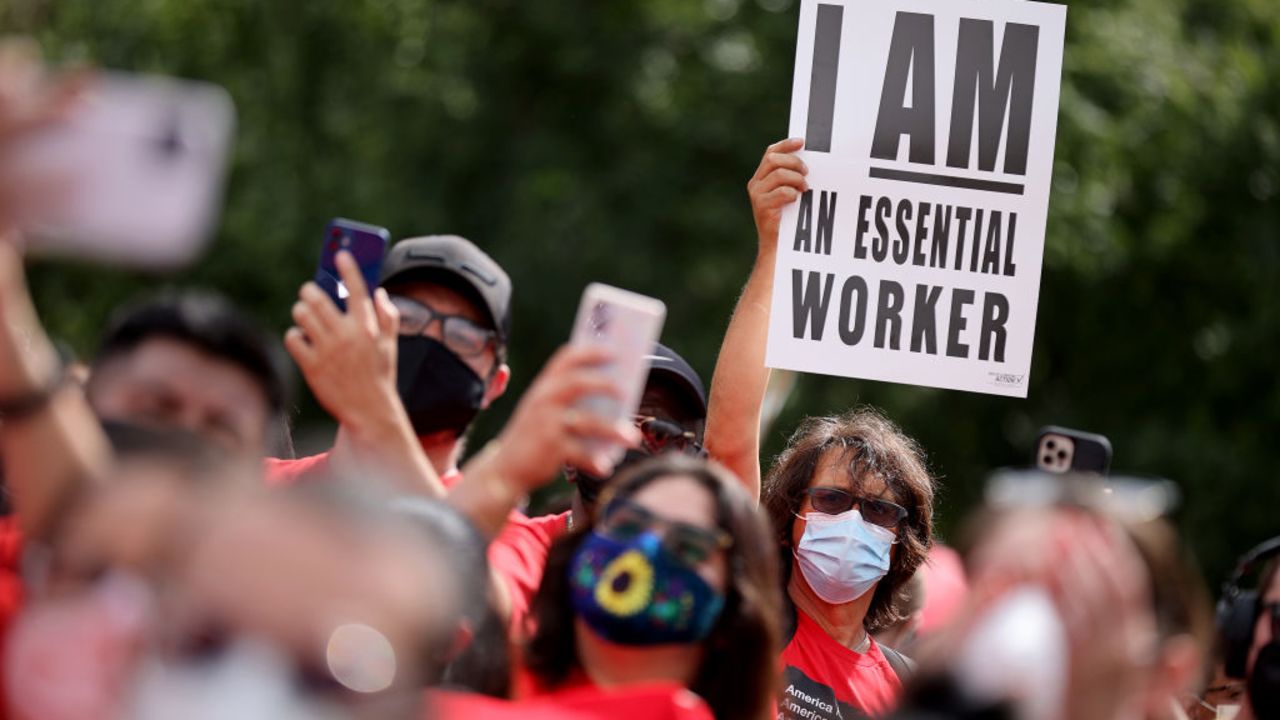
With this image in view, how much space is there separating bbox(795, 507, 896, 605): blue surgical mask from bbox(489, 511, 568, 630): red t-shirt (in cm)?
71

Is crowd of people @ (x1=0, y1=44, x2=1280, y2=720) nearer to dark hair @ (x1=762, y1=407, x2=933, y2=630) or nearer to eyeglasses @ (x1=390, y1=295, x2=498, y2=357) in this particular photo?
eyeglasses @ (x1=390, y1=295, x2=498, y2=357)

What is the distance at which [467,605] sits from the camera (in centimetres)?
314

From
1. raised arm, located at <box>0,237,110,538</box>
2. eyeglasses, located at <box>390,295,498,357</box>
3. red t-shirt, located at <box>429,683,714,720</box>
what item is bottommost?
red t-shirt, located at <box>429,683,714,720</box>

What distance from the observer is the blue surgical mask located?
16.1ft

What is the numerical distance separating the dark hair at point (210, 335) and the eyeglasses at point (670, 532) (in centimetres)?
71

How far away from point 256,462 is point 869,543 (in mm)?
2217

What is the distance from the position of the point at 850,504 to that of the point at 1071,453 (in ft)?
3.83

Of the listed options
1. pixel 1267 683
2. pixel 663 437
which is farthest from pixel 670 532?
pixel 663 437

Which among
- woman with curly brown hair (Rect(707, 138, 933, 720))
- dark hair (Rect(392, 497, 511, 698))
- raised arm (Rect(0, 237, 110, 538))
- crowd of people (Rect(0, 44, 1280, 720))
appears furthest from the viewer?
woman with curly brown hair (Rect(707, 138, 933, 720))

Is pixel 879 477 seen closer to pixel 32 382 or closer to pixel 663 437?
pixel 663 437

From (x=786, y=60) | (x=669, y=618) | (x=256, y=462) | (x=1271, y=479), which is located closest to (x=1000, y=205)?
(x=669, y=618)

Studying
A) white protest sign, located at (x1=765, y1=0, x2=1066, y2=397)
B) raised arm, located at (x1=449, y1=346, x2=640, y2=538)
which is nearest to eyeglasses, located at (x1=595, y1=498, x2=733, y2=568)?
raised arm, located at (x1=449, y1=346, x2=640, y2=538)

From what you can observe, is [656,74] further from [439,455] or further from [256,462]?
[256,462]

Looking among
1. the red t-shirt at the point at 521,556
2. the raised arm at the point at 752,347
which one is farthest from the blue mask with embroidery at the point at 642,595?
the raised arm at the point at 752,347
